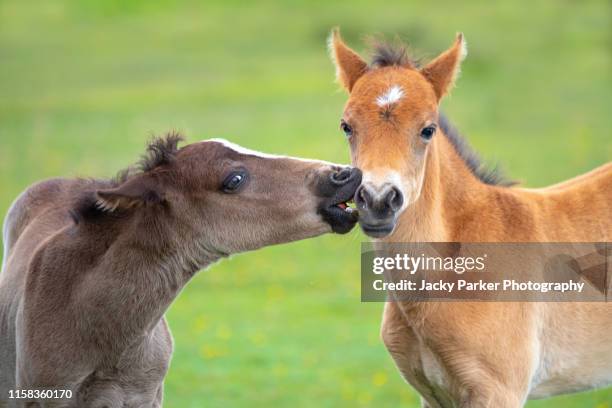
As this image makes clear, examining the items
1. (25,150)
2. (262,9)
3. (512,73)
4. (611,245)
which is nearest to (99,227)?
(611,245)

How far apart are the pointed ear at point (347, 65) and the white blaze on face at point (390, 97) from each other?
0.49m

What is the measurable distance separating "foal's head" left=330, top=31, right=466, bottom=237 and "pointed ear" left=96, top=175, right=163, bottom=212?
3.64 feet

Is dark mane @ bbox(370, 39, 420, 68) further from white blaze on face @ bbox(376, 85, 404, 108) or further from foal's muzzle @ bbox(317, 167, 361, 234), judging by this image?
foal's muzzle @ bbox(317, 167, 361, 234)

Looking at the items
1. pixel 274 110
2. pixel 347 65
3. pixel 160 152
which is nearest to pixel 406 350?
pixel 347 65

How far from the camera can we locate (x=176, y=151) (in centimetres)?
539

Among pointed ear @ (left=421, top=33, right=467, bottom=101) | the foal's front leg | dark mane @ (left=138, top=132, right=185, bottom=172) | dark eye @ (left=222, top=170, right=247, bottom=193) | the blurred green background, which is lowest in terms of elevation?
the foal's front leg

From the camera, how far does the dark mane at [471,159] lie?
630 centimetres

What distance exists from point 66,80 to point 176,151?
1059 inches

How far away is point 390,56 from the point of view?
5969 millimetres

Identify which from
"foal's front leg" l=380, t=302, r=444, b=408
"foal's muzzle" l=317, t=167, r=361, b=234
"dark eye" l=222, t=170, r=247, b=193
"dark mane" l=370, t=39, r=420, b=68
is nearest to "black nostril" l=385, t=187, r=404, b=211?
"foal's muzzle" l=317, t=167, r=361, b=234

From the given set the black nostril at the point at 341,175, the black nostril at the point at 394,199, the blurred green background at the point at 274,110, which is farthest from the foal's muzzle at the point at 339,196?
the blurred green background at the point at 274,110

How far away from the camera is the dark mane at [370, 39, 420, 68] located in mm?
5965

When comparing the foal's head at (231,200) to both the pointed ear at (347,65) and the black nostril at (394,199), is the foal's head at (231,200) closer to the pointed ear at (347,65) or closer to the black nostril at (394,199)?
the black nostril at (394,199)

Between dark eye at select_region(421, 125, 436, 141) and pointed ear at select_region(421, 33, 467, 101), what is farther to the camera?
pointed ear at select_region(421, 33, 467, 101)
